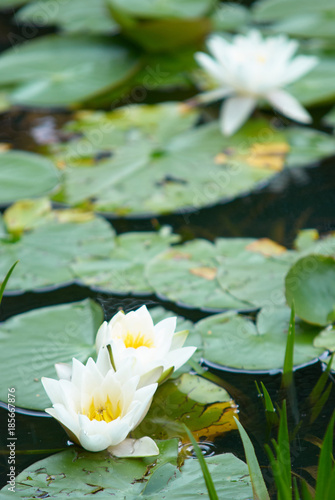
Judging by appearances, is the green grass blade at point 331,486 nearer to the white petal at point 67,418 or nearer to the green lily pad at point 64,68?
the white petal at point 67,418

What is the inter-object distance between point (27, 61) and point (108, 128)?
645mm

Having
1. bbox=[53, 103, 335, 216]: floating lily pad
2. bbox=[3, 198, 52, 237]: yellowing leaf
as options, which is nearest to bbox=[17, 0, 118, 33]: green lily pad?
bbox=[53, 103, 335, 216]: floating lily pad

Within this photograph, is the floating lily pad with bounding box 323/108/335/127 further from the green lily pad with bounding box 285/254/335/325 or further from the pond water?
the green lily pad with bounding box 285/254/335/325

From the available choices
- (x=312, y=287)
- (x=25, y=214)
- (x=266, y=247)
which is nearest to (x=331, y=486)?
(x=312, y=287)

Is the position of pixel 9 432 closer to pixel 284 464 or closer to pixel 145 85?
pixel 284 464

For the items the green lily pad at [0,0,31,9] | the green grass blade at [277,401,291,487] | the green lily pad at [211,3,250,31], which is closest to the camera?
the green grass blade at [277,401,291,487]

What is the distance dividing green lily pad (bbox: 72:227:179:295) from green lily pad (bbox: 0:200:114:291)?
3 centimetres

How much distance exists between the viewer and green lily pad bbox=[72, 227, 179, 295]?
1.49 m

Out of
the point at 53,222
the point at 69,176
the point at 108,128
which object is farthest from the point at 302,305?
the point at 108,128

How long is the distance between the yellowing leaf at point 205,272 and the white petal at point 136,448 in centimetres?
57

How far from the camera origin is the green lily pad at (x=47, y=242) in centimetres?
152

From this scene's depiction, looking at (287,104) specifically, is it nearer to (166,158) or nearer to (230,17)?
(166,158)

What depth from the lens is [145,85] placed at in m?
2.52

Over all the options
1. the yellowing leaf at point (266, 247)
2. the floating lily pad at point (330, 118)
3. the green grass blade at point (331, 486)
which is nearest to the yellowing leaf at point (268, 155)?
the floating lily pad at point (330, 118)
